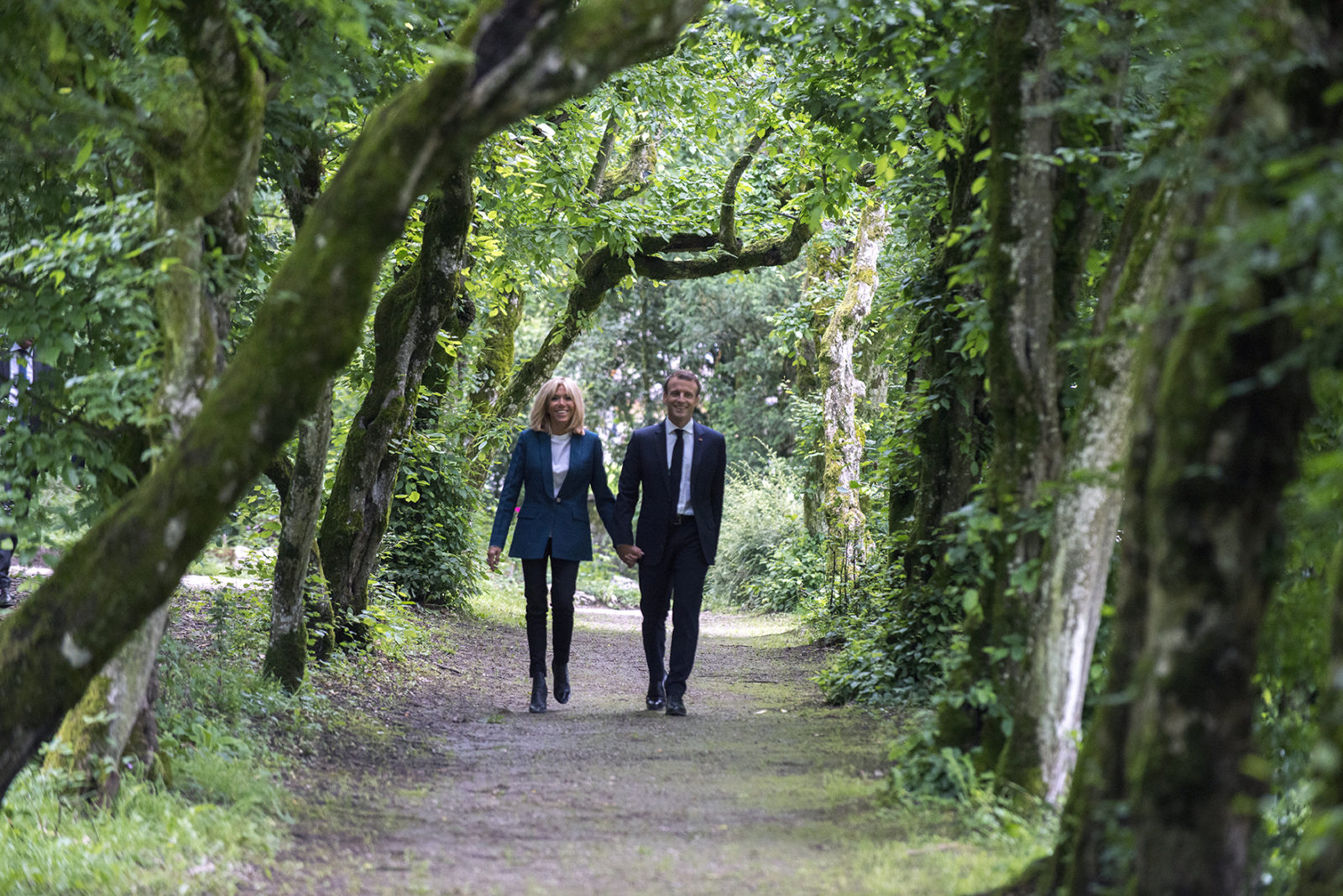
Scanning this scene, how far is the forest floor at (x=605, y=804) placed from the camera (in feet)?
13.5

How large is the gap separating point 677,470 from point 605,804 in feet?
9.62

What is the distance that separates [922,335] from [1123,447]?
3467 mm

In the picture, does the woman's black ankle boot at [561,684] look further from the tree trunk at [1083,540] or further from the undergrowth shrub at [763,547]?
the undergrowth shrub at [763,547]

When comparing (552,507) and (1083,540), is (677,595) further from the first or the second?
(1083,540)

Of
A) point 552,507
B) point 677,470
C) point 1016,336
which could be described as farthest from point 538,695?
point 1016,336

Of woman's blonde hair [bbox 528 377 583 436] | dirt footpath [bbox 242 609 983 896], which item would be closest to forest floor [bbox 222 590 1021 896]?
dirt footpath [bbox 242 609 983 896]

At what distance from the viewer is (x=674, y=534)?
779cm

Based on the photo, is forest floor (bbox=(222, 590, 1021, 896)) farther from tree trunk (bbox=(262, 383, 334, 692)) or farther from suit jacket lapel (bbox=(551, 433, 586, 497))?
suit jacket lapel (bbox=(551, 433, 586, 497))

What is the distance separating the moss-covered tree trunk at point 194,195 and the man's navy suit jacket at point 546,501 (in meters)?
3.49

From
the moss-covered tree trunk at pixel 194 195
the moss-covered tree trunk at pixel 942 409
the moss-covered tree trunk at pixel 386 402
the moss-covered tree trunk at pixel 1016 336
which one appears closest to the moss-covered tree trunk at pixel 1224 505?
the moss-covered tree trunk at pixel 1016 336

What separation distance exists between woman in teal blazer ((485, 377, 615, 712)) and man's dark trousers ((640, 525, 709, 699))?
0.47 m

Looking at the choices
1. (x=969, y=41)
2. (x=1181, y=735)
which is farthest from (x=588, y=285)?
(x=1181, y=735)

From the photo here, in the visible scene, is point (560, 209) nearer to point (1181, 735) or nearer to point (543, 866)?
point (543, 866)

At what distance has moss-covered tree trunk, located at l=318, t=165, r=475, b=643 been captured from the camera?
8.80 m
